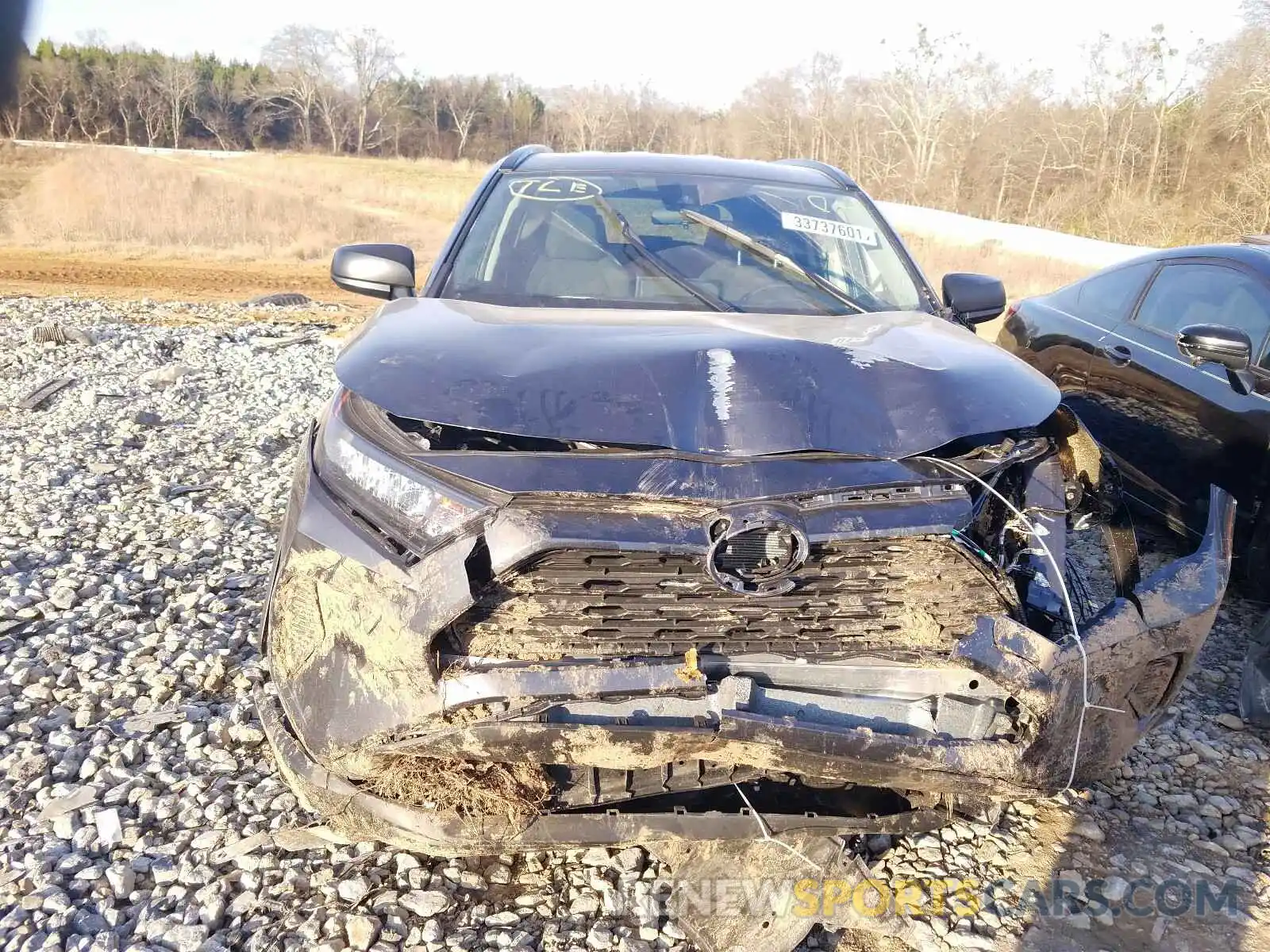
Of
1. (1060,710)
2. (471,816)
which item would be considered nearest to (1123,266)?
(1060,710)

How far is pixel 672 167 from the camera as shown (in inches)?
148

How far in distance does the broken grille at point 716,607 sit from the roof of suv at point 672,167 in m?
2.26

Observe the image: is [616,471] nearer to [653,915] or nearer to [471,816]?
[471,816]

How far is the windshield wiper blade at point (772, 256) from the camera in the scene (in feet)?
10.2

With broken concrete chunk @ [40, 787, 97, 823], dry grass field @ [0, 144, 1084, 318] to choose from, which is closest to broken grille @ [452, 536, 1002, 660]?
broken concrete chunk @ [40, 787, 97, 823]

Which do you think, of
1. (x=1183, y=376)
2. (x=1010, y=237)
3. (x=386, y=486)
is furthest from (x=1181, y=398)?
(x=1010, y=237)

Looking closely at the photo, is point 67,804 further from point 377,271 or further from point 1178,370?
point 1178,370

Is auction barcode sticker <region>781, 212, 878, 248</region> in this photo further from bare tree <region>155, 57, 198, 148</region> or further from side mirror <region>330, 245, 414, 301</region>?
bare tree <region>155, 57, 198, 148</region>

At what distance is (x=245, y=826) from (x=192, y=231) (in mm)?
19781

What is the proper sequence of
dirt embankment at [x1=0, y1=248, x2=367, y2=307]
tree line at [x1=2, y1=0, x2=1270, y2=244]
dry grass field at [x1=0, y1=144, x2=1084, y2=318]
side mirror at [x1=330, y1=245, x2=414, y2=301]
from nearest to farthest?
side mirror at [x1=330, y1=245, x2=414, y2=301], dirt embankment at [x1=0, y1=248, x2=367, y2=307], dry grass field at [x1=0, y1=144, x2=1084, y2=318], tree line at [x1=2, y1=0, x2=1270, y2=244]

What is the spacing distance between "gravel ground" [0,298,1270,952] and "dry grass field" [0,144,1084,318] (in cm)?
1045

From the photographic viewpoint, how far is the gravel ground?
216 centimetres

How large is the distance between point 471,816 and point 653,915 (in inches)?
24.4

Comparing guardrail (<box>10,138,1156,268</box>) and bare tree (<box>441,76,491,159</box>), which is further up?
bare tree (<box>441,76,491,159</box>)
